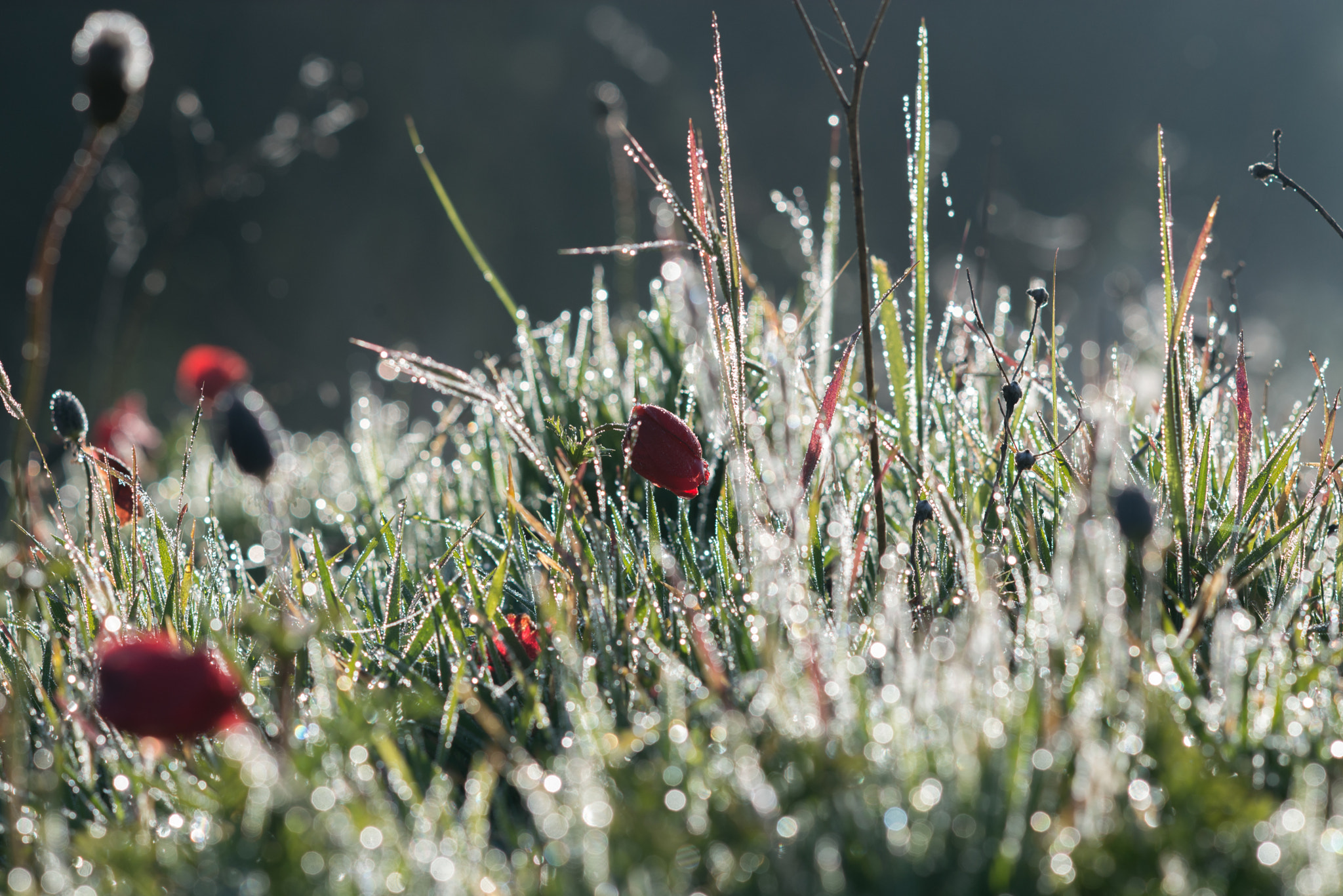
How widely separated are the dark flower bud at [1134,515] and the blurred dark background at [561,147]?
4.35m

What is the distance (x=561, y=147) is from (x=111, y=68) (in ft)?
18.6

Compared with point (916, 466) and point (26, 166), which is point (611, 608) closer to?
point (916, 466)

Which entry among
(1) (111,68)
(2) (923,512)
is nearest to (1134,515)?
(2) (923,512)

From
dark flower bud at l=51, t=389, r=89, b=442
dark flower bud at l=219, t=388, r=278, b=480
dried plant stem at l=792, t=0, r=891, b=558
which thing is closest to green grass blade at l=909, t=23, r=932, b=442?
dried plant stem at l=792, t=0, r=891, b=558

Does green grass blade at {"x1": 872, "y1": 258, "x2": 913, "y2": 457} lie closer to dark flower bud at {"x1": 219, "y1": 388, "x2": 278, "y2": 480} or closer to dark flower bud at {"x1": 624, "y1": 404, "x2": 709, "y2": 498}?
dark flower bud at {"x1": 624, "y1": 404, "x2": 709, "y2": 498}

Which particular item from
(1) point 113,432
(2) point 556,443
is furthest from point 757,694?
(1) point 113,432

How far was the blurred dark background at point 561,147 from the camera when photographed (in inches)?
202

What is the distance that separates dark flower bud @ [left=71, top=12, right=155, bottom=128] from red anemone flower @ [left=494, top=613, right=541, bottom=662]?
1.53 feet

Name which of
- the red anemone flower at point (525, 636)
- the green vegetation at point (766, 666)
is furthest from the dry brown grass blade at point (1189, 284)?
the red anemone flower at point (525, 636)

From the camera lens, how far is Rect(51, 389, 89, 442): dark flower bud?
82 cm

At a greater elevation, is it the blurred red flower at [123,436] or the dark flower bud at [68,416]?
the dark flower bud at [68,416]

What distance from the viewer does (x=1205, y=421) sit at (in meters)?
0.98

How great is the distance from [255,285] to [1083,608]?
561 cm

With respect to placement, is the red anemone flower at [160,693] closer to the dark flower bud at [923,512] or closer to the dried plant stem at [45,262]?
the dried plant stem at [45,262]
